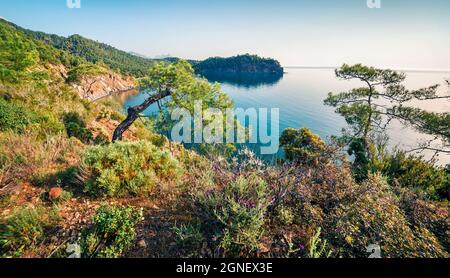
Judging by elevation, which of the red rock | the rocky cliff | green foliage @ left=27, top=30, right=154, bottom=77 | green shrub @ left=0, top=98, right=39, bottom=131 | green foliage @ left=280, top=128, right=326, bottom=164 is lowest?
green foliage @ left=280, top=128, right=326, bottom=164

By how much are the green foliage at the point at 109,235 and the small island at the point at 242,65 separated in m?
156

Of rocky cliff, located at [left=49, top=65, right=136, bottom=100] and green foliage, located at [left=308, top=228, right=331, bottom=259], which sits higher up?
rocky cliff, located at [left=49, top=65, right=136, bottom=100]

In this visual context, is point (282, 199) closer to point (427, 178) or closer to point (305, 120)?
point (427, 178)

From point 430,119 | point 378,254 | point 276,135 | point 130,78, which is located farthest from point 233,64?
point 378,254

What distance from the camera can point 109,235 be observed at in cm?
273

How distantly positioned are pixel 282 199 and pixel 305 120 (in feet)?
159

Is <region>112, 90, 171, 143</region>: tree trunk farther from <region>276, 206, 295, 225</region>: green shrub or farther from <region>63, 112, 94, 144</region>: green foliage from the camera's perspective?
<region>276, 206, 295, 225</region>: green shrub

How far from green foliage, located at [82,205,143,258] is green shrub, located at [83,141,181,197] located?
91 centimetres

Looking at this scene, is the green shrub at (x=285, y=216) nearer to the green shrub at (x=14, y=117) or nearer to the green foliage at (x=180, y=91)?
the green shrub at (x=14, y=117)

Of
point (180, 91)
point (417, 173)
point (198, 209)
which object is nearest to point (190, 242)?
point (198, 209)

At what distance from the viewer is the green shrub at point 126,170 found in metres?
3.79

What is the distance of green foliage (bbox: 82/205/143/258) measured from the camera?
252 cm

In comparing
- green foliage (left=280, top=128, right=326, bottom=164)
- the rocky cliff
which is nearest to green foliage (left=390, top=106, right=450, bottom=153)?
green foliage (left=280, top=128, right=326, bottom=164)

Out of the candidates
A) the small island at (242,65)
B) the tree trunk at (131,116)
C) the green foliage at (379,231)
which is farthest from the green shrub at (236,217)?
the small island at (242,65)
